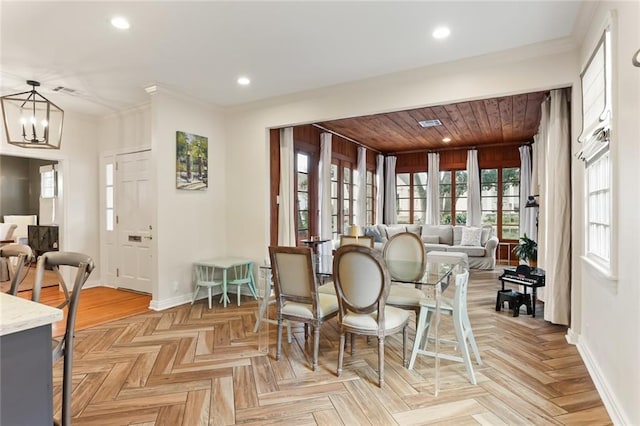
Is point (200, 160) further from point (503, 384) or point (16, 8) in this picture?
point (503, 384)

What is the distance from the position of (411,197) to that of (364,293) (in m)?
7.33

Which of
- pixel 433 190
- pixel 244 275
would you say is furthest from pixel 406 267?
pixel 433 190

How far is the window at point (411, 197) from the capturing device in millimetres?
9281

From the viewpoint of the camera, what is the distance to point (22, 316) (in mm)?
1206

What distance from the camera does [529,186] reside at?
7941 millimetres

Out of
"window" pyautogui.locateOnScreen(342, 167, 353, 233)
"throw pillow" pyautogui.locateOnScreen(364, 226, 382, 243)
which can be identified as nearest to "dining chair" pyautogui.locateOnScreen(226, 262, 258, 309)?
"window" pyautogui.locateOnScreen(342, 167, 353, 233)

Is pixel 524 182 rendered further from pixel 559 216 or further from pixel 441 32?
pixel 441 32

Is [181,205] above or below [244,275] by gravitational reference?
above

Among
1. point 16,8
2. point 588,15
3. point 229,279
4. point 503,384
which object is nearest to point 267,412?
point 503,384

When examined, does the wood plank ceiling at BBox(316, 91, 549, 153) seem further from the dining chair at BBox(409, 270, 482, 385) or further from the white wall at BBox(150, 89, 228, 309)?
the dining chair at BBox(409, 270, 482, 385)

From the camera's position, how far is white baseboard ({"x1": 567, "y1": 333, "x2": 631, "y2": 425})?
77.7 inches

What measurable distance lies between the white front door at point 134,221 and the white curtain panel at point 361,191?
432 cm

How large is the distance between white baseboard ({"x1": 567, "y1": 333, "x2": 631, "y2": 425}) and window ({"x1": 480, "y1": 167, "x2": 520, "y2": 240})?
589cm

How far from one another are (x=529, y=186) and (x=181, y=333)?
7870 mm
